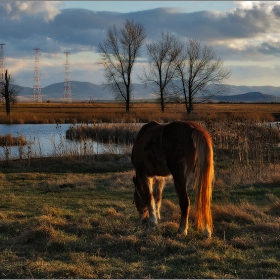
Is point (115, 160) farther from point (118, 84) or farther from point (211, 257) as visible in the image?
point (118, 84)

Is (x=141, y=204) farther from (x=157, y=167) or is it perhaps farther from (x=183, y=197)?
(x=183, y=197)

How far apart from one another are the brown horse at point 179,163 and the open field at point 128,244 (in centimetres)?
32

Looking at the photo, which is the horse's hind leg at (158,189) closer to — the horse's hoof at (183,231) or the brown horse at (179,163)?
the brown horse at (179,163)

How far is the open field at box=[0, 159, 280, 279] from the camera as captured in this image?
4.46 meters

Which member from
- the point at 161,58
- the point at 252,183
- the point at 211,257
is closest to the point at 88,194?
the point at 252,183

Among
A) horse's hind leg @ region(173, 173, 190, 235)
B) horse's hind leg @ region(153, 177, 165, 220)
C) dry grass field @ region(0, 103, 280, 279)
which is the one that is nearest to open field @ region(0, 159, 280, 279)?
dry grass field @ region(0, 103, 280, 279)

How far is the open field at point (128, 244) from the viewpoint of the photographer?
4461 millimetres

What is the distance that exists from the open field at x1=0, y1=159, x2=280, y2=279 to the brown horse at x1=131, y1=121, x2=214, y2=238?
1.05ft

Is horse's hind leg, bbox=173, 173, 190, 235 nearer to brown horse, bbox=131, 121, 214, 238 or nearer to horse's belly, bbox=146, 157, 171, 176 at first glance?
brown horse, bbox=131, 121, 214, 238

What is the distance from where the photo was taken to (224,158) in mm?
16031

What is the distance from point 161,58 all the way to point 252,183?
37.1m

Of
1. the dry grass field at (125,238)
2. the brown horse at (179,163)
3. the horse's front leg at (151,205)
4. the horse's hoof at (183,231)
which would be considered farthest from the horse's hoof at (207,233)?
the horse's front leg at (151,205)

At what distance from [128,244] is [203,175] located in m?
1.49

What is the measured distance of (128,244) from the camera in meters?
5.47
